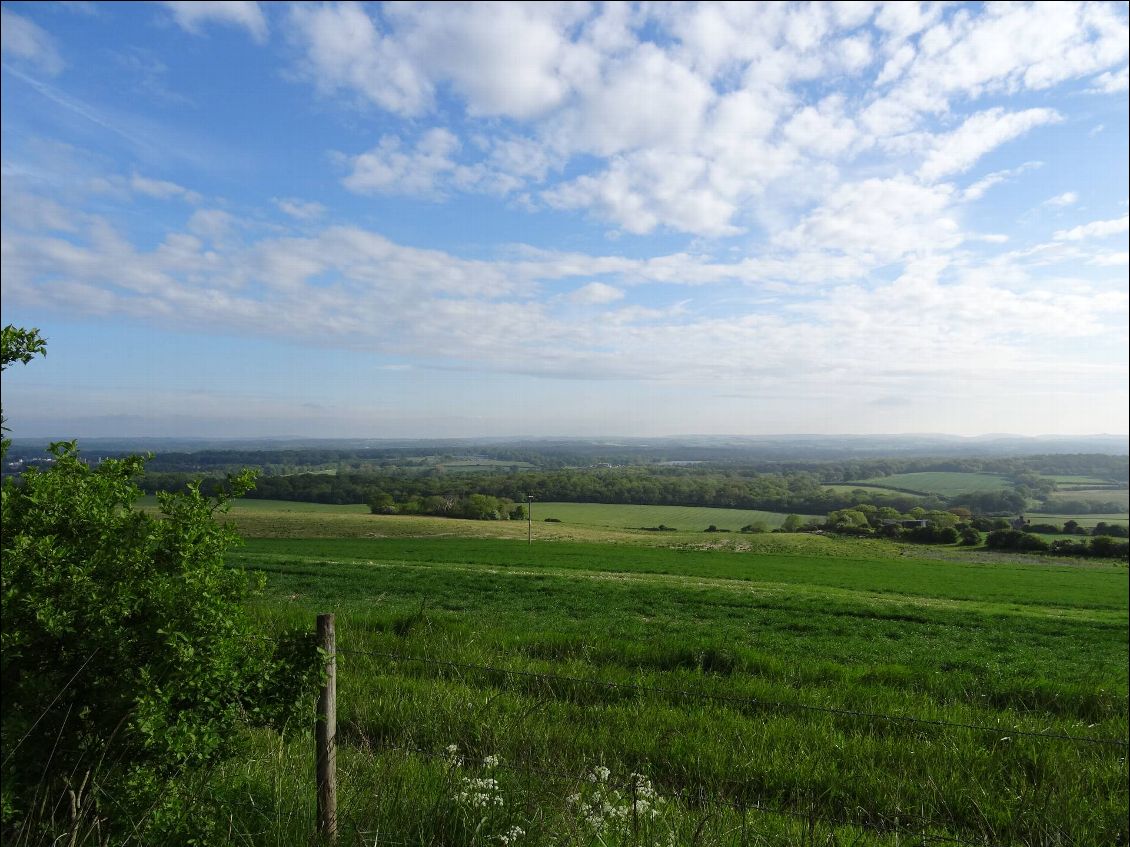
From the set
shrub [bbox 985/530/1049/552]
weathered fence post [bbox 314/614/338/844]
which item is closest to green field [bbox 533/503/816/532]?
shrub [bbox 985/530/1049/552]

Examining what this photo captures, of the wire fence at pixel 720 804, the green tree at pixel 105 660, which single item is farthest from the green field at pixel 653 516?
the green tree at pixel 105 660

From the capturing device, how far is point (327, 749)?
14.0 ft

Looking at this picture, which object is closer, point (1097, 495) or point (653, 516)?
point (653, 516)

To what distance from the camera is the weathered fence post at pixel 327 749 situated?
410 centimetres

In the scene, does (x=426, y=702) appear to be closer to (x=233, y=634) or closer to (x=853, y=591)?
(x=233, y=634)

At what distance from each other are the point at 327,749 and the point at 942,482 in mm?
164541

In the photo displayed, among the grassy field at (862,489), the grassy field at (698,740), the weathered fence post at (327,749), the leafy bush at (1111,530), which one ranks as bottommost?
the leafy bush at (1111,530)

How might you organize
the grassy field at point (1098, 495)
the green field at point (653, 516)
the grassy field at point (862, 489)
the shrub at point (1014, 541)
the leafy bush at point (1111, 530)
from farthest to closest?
the grassy field at point (862, 489) < the grassy field at point (1098, 495) < the green field at point (653, 516) < the leafy bush at point (1111, 530) < the shrub at point (1014, 541)

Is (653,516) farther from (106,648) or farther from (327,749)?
→ (106,648)

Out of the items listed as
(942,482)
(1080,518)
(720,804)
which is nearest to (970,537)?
(1080,518)

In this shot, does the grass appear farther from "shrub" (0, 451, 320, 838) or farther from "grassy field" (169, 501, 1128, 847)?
"shrub" (0, 451, 320, 838)

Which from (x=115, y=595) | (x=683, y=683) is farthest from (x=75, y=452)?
(x=683, y=683)

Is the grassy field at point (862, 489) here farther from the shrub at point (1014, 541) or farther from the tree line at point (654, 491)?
the shrub at point (1014, 541)

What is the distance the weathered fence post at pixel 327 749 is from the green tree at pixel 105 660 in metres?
0.57
